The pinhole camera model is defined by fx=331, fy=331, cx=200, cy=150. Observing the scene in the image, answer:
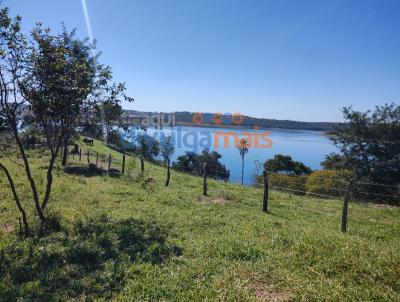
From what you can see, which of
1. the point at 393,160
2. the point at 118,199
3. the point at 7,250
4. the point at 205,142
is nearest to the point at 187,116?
the point at 205,142

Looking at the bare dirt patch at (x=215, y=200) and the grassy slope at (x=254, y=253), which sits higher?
the grassy slope at (x=254, y=253)

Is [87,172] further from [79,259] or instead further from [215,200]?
[79,259]

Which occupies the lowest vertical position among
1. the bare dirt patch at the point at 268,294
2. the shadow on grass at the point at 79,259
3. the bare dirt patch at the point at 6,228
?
the bare dirt patch at the point at 6,228

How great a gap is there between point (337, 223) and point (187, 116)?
80.6 meters

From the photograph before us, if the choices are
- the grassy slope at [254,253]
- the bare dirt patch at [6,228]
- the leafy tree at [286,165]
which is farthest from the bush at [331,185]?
the leafy tree at [286,165]

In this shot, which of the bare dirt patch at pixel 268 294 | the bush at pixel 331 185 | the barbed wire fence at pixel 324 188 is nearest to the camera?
the bare dirt patch at pixel 268 294

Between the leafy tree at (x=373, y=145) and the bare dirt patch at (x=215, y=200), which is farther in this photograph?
the leafy tree at (x=373, y=145)

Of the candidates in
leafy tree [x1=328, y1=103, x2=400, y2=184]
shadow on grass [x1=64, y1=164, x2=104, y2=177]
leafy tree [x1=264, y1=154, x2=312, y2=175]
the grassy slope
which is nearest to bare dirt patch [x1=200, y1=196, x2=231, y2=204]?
the grassy slope

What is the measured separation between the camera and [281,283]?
17.2 feet

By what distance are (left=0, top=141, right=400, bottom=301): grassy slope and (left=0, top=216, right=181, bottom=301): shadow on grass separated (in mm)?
394

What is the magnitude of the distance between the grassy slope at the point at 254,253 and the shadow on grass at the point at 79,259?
394 millimetres

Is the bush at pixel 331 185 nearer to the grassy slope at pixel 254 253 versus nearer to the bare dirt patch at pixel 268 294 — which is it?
the grassy slope at pixel 254 253

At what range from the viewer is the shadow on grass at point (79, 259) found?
520cm

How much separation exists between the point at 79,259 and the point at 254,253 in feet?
11.2
